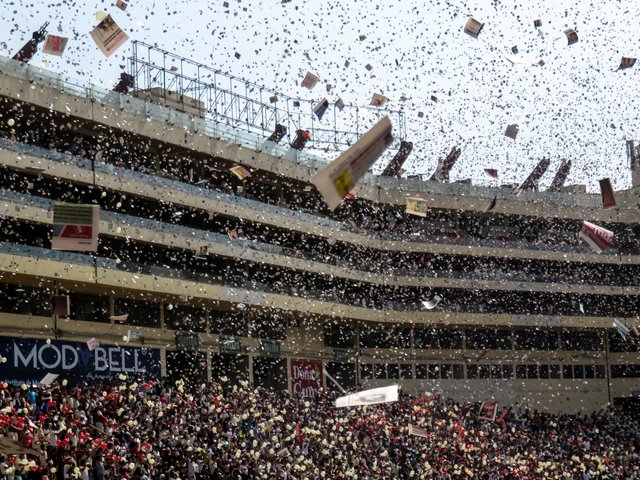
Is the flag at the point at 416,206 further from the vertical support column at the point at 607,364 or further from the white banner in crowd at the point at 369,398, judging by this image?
the white banner in crowd at the point at 369,398

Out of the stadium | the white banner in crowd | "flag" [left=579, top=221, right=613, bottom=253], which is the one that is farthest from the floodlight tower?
"flag" [left=579, top=221, right=613, bottom=253]

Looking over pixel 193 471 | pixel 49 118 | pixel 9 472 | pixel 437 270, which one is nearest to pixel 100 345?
pixel 49 118

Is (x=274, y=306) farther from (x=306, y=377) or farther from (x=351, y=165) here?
(x=351, y=165)

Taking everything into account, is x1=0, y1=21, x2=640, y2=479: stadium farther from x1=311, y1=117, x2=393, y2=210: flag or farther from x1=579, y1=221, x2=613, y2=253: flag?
x1=311, y1=117, x2=393, y2=210: flag

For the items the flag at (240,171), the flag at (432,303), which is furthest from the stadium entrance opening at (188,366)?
the flag at (432,303)

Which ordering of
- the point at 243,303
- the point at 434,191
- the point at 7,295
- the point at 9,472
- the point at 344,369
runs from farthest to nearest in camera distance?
the point at 434,191
the point at 344,369
the point at 243,303
the point at 7,295
the point at 9,472

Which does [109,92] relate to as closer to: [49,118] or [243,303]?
[49,118]
